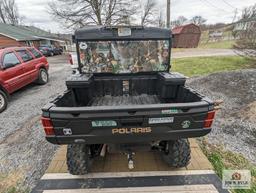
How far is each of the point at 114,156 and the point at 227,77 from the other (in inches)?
251

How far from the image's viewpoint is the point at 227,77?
24.6 feet

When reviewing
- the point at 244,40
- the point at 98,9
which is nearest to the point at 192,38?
the point at 98,9

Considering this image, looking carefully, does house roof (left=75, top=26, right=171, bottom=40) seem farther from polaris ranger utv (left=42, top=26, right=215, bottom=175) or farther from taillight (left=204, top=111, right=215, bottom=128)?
taillight (left=204, top=111, right=215, bottom=128)

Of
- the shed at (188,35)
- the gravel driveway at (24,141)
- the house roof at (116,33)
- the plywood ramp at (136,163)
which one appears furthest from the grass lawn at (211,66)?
the shed at (188,35)

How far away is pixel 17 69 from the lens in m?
6.56

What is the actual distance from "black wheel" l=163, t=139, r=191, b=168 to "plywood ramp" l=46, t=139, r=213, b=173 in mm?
212

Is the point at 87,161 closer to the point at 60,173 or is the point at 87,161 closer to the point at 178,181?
the point at 60,173

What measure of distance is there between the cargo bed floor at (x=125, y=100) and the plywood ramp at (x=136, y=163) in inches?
38.9

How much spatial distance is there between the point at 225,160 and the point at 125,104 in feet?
6.76

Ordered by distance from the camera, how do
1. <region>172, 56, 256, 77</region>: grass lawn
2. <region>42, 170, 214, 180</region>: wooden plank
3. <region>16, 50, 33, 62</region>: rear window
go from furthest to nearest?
<region>172, 56, 256, 77</region>: grass lawn < <region>16, 50, 33, 62</region>: rear window < <region>42, 170, 214, 180</region>: wooden plank

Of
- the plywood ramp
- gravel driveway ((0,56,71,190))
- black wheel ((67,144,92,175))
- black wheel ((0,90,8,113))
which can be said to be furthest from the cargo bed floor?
black wheel ((0,90,8,113))

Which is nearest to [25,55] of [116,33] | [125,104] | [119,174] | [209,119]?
[116,33]

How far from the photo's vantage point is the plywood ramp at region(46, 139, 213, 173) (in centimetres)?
301

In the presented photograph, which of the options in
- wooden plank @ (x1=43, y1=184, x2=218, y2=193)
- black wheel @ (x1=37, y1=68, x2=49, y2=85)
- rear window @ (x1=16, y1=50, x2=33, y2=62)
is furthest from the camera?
black wheel @ (x1=37, y1=68, x2=49, y2=85)
